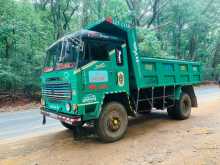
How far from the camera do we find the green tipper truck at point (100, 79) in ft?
18.0

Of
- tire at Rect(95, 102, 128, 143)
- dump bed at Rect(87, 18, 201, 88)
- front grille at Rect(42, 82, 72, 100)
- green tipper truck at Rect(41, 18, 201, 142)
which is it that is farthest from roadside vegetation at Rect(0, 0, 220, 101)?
tire at Rect(95, 102, 128, 143)

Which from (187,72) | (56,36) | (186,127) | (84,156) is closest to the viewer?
(84,156)

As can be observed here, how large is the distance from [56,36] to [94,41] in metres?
14.3

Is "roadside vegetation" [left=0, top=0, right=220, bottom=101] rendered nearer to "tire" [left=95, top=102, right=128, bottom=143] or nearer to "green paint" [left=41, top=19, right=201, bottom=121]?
"green paint" [left=41, top=19, right=201, bottom=121]

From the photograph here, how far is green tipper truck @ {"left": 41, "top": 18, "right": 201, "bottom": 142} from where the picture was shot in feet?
18.0

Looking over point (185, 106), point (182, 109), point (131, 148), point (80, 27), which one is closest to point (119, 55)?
point (131, 148)

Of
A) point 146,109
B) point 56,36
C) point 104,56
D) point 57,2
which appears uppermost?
point 57,2

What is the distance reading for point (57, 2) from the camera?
20.4m

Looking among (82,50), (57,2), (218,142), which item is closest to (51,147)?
(82,50)

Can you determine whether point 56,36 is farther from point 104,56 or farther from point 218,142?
point 218,142

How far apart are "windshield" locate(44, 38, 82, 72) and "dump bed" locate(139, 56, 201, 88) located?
2075mm

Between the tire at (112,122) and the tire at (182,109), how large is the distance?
277cm

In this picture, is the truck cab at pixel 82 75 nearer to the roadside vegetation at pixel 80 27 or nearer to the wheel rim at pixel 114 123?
the wheel rim at pixel 114 123

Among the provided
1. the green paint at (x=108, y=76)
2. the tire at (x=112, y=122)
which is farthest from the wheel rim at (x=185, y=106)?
the tire at (x=112, y=122)
